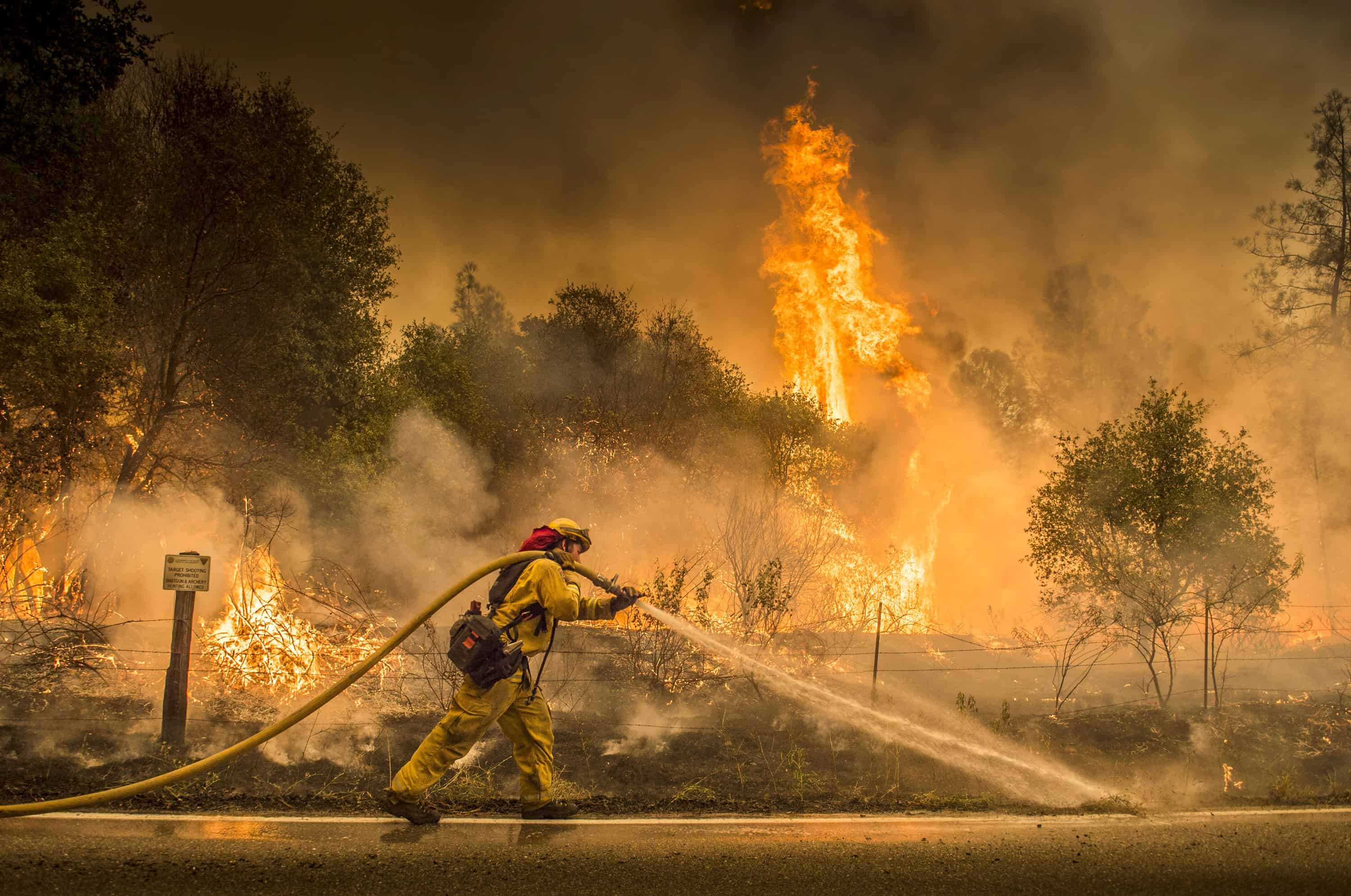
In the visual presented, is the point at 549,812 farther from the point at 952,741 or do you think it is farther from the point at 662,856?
the point at 952,741

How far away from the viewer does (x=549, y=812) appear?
5719 mm

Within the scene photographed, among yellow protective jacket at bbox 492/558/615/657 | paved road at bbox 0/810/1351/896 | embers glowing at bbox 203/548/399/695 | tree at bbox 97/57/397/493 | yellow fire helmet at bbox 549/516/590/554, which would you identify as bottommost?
paved road at bbox 0/810/1351/896

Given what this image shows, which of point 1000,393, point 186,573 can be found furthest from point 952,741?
point 1000,393

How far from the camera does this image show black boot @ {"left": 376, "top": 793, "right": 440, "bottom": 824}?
17.7ft

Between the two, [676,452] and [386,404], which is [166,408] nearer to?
[386,404]

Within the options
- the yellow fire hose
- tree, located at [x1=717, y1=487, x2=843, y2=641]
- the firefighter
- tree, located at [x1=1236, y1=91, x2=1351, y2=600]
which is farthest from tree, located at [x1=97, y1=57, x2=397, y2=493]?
tree, located at [x1=1236, y1=91, x2=1351, y2=600]

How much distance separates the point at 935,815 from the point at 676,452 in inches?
701

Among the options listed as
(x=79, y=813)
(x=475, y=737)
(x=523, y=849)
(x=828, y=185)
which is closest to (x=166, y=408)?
(x=79, y=813)

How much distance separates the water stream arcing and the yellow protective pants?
1.27 m

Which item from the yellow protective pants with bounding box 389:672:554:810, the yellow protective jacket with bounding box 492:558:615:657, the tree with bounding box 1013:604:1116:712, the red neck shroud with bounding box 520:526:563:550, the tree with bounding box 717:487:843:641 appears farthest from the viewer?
the tree with bounding box 717:487:843:641

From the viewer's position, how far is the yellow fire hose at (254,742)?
5.11 metres

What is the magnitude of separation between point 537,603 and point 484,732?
35.8 inches

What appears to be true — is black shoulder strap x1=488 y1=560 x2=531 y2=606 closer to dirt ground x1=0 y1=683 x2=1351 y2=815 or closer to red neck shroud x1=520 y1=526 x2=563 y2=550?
red neck shroud x1=520 y1=526 x2=563 y2=550

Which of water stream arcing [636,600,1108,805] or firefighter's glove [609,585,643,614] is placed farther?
water stream arcing [636,600,1108,805]
